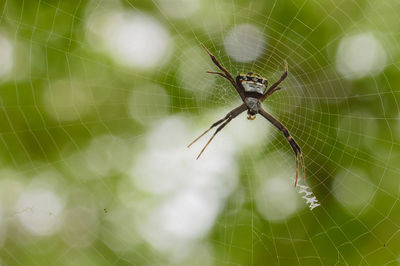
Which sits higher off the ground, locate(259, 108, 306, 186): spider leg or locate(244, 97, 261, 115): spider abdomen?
locate(244, 97, 261, 115): spider abdomen

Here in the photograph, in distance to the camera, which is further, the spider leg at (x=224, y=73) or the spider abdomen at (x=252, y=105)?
the spider abdomen at (x=252, y=105)

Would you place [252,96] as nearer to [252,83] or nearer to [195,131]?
[252,83]

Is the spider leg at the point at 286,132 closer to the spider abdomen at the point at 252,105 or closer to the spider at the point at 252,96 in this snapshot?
the spider at the point at 252,96

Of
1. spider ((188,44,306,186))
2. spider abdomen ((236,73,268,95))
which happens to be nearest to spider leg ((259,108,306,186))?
spider ((188,44,306,186))

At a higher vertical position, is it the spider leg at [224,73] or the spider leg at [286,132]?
the spider leg at [224,73]

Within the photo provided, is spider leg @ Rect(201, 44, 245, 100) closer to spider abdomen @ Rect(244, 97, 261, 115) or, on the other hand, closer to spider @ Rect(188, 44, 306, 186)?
spider @ Rect(188, 44, 306, 186)

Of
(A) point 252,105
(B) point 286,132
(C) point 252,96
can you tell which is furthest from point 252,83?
(B) point 286,132

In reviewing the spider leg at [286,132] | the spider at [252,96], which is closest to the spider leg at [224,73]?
the spider at [252,96]

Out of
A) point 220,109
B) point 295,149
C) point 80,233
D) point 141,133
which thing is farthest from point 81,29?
point 295,149
